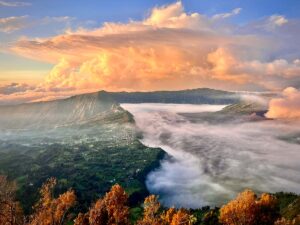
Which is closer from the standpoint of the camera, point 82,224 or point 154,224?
point 154,224

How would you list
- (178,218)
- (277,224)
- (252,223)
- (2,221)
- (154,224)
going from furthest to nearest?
(252,223) → (178,218) → (277,224) → (154,224) → (2,221)

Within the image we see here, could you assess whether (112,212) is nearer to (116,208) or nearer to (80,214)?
(116,208)

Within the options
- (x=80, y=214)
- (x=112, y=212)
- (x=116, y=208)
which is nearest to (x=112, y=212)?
(x=112, y=212)

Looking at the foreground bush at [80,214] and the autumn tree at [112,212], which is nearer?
the foreground bush at [80,214]

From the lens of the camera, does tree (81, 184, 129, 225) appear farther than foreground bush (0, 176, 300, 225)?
Yes

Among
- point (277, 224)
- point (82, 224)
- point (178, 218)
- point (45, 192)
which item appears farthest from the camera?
point (178, 218)

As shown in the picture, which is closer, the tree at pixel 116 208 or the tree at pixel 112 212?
the tree at pixel 112 212

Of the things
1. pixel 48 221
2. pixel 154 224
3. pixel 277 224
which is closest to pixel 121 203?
pixel 154 224

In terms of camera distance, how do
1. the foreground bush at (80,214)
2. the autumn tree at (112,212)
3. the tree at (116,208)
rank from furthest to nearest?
1. the tree at (116,208)
2. the autumn tree at (112,212)
3. the foreground bush at (80,214)

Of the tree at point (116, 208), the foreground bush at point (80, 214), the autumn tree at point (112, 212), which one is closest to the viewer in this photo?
the foreground bush at point (80, 214)

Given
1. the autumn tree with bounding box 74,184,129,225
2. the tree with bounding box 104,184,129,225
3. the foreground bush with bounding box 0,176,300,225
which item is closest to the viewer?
the foreground bush with bounding box 0,176,300,225

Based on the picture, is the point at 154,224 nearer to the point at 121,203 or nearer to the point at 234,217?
the point at 121,203
